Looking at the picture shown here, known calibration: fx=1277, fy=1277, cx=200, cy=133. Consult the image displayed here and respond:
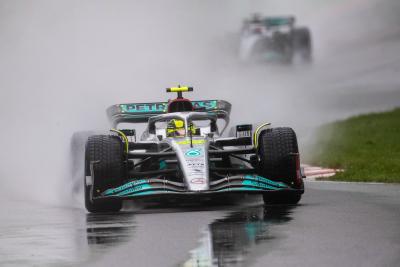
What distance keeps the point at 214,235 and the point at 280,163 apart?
13.7 feet

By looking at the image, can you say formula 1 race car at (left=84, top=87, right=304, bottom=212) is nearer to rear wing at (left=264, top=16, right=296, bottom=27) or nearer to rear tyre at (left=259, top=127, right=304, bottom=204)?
rear tyre at (left=259, top=127, right=304, bottom=204)

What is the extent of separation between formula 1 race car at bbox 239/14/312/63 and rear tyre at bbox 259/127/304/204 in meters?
24.9

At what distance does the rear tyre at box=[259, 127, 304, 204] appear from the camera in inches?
617

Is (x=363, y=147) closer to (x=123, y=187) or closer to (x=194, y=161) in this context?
(x=194, y=161)

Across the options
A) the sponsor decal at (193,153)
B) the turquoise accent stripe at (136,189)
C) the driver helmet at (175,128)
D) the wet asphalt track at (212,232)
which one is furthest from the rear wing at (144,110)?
the turquoise accent stripe at (136,189)

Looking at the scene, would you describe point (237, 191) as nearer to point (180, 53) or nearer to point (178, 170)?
point (178, 170)

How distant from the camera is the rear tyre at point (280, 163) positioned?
1567cm

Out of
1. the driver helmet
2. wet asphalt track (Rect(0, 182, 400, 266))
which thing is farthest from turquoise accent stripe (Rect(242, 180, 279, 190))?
the driver helmet

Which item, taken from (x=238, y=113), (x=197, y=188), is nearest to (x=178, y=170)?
(x=197, y=188)

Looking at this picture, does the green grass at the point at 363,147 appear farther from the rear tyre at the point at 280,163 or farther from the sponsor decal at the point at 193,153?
the sponsor decal at the point at 193,153

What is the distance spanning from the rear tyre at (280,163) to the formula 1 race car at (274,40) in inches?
981

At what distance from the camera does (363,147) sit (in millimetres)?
28375

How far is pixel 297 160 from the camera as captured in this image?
15789mm

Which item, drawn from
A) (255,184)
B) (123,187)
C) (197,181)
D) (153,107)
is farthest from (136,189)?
(153,107)
